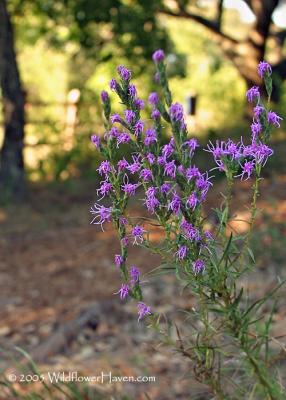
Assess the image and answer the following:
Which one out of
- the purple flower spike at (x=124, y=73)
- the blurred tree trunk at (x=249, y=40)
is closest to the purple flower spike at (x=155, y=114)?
the purple flower spike at (x=124, y=73)

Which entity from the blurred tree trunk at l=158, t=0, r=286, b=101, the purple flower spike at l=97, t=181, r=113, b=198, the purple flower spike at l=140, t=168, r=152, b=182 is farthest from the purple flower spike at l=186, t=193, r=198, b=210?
the blurred tree trunk at l=158, t=0, r=286, b=101

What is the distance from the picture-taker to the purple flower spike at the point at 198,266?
5.77ft

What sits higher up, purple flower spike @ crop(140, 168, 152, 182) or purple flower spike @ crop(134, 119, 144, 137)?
purple flower spike @ crop(134, 119, 144, 137)

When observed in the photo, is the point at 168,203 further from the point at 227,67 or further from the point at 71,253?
the point at 227,67

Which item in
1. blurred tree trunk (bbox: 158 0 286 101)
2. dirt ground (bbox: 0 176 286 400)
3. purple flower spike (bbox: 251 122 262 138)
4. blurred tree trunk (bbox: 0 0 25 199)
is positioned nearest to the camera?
purple flower spike (bbox: 251 122 262 138)

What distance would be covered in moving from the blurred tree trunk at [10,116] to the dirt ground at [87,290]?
1.83ft

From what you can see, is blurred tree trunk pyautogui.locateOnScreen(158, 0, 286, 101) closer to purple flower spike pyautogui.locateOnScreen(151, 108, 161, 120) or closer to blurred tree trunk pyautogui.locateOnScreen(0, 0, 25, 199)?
blurred tree trunk pyautogui.locateOnScreen(0, 0, 25, 199)

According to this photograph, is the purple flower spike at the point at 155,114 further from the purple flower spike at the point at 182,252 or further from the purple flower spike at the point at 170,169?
the purple flower spike at the point at 182,252

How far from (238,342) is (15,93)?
9274 mm

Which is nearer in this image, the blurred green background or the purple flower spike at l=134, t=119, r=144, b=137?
the purple flower spike at l=134, t=119, r=144, b=137

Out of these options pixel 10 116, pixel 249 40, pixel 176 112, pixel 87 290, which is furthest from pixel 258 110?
pixel 249 40

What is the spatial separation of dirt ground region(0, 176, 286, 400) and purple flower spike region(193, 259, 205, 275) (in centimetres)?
133

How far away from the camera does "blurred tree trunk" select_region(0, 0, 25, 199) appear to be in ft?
34.6

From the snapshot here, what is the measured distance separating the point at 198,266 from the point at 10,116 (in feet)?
31.3
